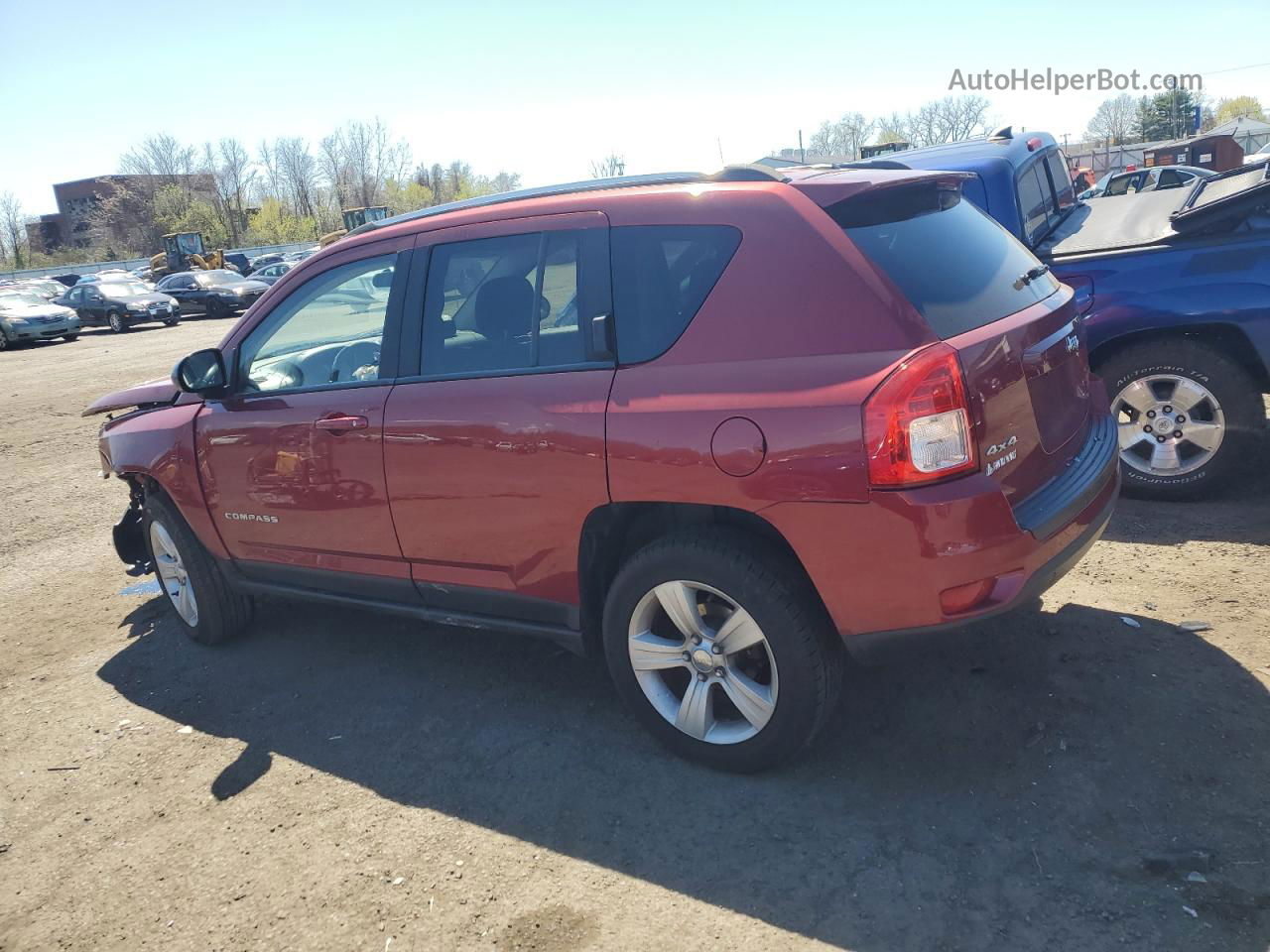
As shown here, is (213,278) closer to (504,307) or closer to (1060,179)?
(1060,179)

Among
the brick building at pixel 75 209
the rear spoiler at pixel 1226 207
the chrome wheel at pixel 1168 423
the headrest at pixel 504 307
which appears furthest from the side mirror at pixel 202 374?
the brick building at pixel 75 209

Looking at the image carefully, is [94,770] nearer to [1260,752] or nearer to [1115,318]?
[1260,752]

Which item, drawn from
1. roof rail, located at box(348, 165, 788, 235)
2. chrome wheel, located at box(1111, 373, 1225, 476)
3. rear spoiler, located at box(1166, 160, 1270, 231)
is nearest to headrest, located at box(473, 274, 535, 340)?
roof rail, located at box(348, 165, 788, 235)

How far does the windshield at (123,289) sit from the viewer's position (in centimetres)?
2820

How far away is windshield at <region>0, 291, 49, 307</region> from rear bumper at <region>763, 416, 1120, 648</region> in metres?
29.3

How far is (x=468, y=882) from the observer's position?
287 cm

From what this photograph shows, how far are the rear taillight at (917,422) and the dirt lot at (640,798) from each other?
54 cm

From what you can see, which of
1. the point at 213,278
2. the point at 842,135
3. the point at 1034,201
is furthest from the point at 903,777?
the point at 842,135

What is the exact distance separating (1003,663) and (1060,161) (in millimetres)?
4501

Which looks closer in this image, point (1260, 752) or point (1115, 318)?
point (1260, 752)

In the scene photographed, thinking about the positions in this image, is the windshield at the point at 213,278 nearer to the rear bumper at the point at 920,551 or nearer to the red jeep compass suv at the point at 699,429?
the red jeep compass suv at the point at 699,429

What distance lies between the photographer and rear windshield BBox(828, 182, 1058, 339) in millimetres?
2936

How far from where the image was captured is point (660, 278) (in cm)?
317

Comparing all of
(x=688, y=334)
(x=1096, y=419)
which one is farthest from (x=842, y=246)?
(x=1096, y=419)
